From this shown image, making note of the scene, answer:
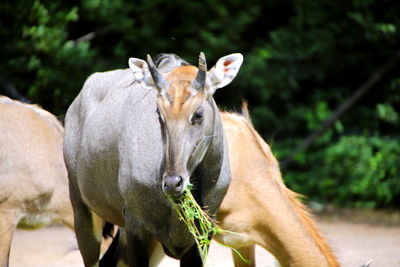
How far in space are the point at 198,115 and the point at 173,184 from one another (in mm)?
469

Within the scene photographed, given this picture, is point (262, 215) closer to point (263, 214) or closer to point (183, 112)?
point (263, 214)

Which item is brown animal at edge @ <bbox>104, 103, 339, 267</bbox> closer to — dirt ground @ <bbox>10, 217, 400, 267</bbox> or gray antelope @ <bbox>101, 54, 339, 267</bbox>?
gray antelope @ <bbox>101, 54, 339, 267</bbox>

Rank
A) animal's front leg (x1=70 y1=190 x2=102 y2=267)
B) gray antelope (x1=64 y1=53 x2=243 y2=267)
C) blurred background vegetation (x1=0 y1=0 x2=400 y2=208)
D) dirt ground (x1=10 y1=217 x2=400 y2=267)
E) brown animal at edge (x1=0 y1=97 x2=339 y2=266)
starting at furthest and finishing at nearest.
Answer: blurred background vegetation (x1=0 y1=0 x2=400 y2=208) < dirt ground (x1=10 y1=217 x2=400 y2=267) < brown animal at edge (x1=0 y1=97 x2=339 y2=266) < animal's front leg (x1=70 y1=190 x2=102 y2=267) < gray antelope (x1=64 y1=53 x2=243 y2=267)

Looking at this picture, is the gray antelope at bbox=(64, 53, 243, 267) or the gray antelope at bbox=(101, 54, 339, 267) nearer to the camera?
the gray antelope at bbox=(64, 53, 243, 267)

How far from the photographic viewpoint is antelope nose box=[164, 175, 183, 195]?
375 centimetres

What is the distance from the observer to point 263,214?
559 cm

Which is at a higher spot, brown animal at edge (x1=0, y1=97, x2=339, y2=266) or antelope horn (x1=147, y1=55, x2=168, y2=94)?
antelope horn (x1=147, y1=55, x2=168, y2=94)

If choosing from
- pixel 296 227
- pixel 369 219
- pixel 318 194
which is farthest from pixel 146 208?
pixel 318 194

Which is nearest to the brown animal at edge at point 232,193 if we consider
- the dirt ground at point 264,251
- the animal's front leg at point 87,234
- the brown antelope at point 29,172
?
the brown antelope at point 29,172

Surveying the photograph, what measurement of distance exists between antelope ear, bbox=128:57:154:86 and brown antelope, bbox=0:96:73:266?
Result: 275 cm

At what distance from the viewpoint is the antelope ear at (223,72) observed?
4.22m

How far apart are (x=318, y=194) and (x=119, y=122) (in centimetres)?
714

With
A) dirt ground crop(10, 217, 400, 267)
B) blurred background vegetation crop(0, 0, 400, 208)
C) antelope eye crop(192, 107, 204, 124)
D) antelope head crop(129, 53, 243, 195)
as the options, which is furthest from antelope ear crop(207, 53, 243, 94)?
blurred background vegetation crop(0, 0, 400, 208)

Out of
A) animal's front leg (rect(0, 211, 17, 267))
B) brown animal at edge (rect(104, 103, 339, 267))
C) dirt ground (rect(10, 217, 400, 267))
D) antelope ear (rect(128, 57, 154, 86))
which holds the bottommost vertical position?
dirt ground (rect(10, 217, 400, 267))
